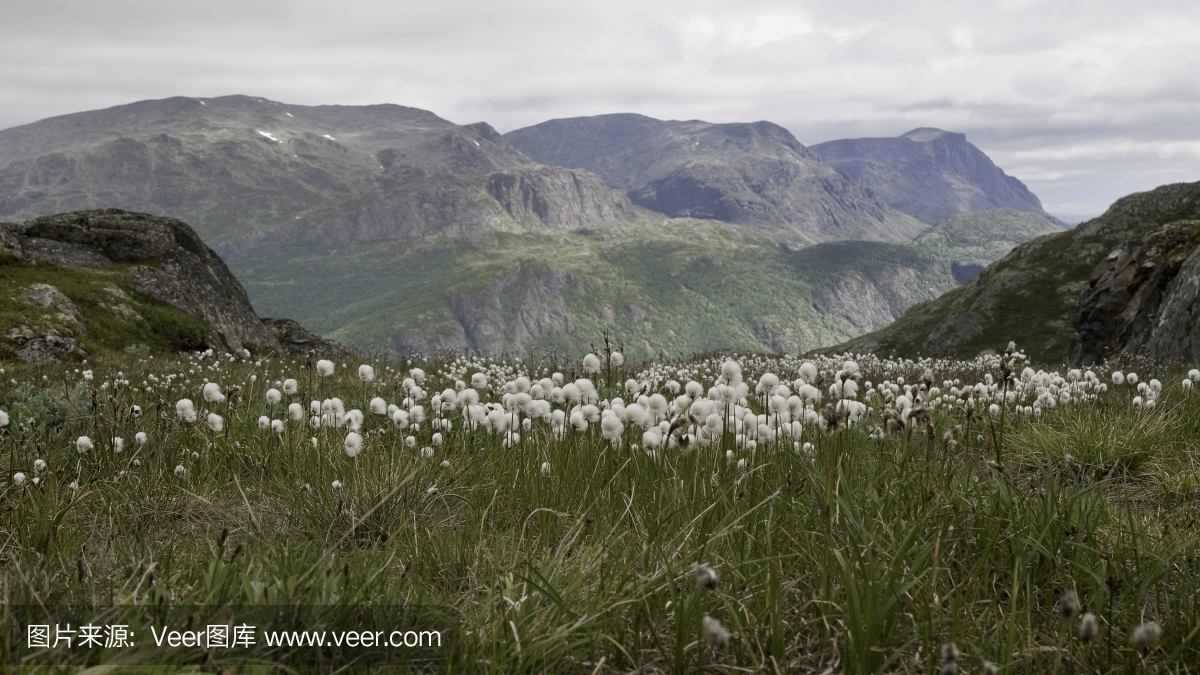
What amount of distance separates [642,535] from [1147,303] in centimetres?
2296

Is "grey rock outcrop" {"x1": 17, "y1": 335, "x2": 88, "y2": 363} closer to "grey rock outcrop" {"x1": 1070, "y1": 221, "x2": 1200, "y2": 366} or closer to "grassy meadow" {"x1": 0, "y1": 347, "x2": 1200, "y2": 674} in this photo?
"grassy meadow" {"x1": 0, "y1": 347, "x2": 1200, "y2": 674}

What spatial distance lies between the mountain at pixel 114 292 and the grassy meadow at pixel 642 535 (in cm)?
966

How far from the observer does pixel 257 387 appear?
32.6 ft

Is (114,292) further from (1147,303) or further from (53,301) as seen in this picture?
(1147,303)

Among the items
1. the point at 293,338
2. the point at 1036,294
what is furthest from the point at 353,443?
the point at 1036,294

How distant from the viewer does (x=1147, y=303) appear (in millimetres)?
19938

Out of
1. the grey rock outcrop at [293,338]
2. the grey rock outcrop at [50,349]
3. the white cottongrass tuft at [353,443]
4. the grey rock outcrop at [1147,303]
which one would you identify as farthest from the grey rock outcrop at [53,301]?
the grey rock outcrop at [1147,303]

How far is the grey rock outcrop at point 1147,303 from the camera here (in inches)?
615

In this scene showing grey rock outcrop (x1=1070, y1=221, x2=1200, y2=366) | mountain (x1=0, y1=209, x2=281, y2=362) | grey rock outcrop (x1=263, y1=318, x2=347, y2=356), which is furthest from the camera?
grey rock outcrop (x1=263, y1=318, x2=347, y2=356)

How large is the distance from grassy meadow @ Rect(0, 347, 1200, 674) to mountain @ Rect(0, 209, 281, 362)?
31.7 ft

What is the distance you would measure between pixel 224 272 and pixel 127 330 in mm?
7698

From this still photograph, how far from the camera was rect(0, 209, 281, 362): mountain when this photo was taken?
47.9ft

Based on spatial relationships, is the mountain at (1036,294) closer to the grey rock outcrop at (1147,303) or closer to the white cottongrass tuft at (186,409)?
the grey rock outcrop at (1147,303)

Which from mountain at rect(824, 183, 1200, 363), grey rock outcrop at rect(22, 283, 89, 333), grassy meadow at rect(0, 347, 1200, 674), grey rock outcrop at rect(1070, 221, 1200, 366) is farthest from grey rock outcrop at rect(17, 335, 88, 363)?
mountain at rect(824, 183, 1200, 363)
